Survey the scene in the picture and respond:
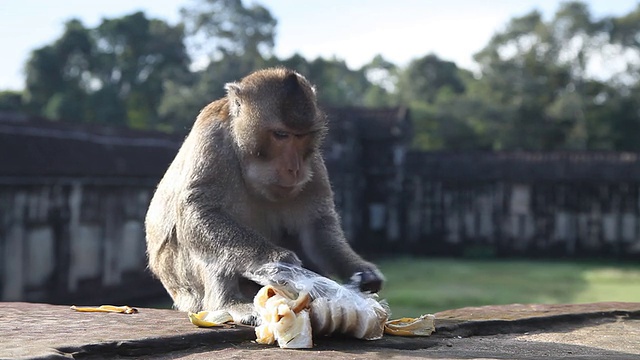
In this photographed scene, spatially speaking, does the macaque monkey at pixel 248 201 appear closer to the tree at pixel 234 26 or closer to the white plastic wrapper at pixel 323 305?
the white plastic wrapper at pixel 323 305

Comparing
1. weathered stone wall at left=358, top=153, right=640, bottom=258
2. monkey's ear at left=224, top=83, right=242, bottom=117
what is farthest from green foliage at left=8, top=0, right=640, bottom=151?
monkey's ear at left=224, top=83, right=242, bottom=117

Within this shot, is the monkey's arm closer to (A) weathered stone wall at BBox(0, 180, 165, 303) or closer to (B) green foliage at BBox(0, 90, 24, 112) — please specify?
(A) weathered stone wall at BBox(0, 180, 165, 303)

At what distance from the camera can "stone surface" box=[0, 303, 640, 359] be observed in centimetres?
388

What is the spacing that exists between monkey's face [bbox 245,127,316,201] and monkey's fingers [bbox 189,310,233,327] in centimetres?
88

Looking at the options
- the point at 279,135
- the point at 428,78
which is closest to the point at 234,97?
the point at 279,135

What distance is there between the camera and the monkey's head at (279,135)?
5.32m

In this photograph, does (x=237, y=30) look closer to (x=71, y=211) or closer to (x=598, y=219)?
(x=598, y=219)

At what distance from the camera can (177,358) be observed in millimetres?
3863

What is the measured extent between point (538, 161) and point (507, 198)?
1.31 metres

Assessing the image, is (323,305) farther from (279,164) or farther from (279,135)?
(279,135)

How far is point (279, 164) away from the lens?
533cm

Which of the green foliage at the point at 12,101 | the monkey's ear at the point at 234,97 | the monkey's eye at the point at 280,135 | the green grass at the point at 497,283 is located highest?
the green foliage at the point at 12,101

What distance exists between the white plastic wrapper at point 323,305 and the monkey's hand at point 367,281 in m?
0.25

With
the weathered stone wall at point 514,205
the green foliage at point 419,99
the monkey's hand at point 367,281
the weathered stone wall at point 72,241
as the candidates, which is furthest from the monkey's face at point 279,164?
the green foliage at point 419,99
